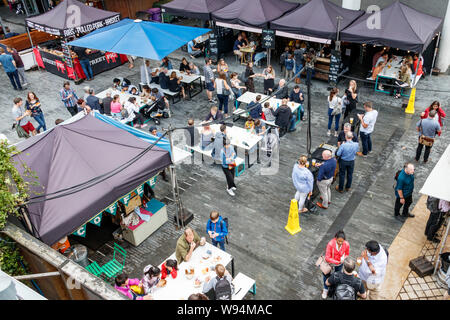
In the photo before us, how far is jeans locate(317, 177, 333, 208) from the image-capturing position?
916cm

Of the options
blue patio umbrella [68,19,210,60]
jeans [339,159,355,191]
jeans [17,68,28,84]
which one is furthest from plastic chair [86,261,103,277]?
jeans [17,68,28,84]

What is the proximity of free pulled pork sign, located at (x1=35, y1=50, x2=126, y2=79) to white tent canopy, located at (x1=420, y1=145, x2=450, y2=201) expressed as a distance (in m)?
14.2

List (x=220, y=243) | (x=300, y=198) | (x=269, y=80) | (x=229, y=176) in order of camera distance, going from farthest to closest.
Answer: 1. (x=269, y=80)
2. (x=229, y=176)
3. (x=300, y=198)
4. (x=220, y=243)

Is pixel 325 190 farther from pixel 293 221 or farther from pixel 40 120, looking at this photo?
pixel 40 120

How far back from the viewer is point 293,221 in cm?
894

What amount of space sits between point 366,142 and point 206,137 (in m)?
4.40

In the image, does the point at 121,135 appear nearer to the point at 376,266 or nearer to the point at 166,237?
the point at 166,237

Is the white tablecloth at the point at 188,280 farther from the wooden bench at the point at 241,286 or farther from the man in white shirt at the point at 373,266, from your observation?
the man in white shirt at the point at 373,266

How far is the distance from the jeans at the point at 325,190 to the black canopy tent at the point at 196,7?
10025 mm

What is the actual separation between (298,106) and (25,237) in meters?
8.56

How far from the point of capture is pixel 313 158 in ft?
32.0

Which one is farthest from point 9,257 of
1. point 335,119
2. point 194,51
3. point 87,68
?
point 194,51

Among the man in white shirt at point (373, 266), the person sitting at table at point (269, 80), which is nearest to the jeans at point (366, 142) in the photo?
the person sitting at table at point (269, 80)

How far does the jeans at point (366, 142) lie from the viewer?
429 inches
